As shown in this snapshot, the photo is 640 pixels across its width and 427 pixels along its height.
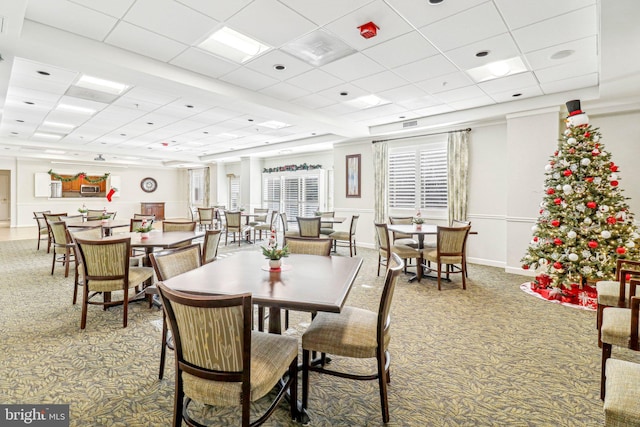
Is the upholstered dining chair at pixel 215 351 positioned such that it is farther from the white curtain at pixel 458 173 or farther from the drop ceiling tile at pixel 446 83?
the white curtain at pixel 458 173

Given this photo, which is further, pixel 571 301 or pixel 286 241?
pixel 571 301

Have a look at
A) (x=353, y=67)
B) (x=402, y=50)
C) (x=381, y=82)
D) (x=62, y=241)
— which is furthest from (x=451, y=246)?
(x=62, y=241)

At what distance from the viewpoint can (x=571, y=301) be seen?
13.2ft

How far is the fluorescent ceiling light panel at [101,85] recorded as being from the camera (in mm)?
4459

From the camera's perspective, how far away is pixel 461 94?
4.98 m

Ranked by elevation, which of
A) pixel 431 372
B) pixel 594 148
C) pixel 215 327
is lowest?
pixel 431 372

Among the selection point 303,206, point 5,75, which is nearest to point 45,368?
point 5,75

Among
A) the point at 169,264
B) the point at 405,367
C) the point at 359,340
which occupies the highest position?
the point at 169,264

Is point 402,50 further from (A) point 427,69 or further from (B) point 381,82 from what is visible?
(B) point 381,82

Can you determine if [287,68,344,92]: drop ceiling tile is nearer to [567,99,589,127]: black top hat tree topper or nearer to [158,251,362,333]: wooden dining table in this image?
[158,251,362,333]: wooden dining table

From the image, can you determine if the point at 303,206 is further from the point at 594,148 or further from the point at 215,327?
the point at 215,327

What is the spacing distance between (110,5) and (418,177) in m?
6.23

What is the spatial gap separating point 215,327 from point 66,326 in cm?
289

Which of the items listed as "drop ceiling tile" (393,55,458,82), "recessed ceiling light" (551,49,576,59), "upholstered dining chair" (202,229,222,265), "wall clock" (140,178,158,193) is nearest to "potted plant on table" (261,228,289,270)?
"upholstered dining chair" (202,229,222,265)
